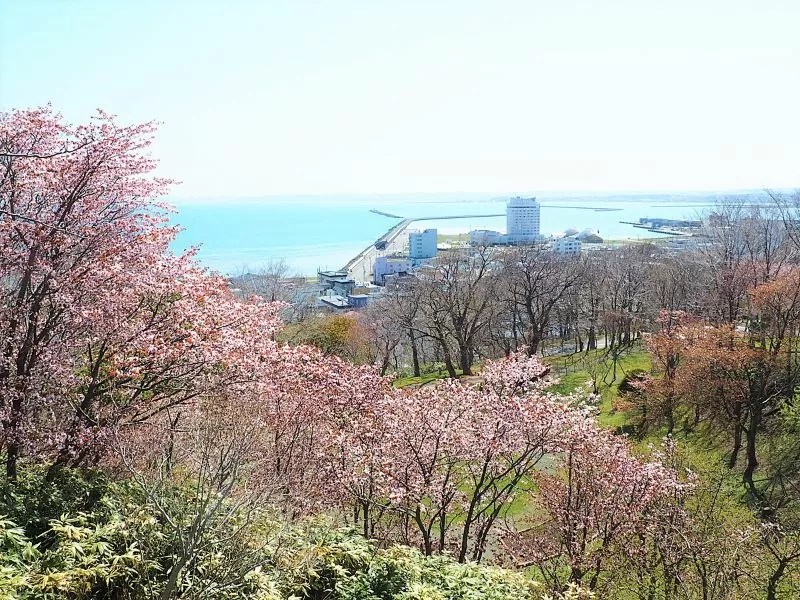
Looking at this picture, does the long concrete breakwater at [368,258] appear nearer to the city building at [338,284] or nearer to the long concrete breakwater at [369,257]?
the long concrete breakwater at [369,257]

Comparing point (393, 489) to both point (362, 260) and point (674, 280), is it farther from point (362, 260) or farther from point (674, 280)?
point (362, 260)

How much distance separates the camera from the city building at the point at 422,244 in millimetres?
146750

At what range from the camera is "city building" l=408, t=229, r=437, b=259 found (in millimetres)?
146750

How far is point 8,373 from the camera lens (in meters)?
8.02

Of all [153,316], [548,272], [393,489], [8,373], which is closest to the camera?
[8,373]

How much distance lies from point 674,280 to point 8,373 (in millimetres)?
36456

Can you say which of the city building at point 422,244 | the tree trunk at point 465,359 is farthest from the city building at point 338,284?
the tree trunk at point 465,359

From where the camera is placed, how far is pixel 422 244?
148 m

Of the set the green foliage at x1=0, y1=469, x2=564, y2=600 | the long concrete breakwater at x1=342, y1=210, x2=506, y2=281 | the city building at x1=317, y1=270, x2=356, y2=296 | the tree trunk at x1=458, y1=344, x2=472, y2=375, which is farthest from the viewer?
the long concrete breakwater at x1=342, y1=210, x2=506, y2=281

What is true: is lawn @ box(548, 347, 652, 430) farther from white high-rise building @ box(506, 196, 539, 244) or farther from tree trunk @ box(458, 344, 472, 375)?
white high-rise building @ box(506, 196, 539, 244)

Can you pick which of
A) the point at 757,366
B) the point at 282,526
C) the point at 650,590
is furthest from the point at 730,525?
the point at 282,526

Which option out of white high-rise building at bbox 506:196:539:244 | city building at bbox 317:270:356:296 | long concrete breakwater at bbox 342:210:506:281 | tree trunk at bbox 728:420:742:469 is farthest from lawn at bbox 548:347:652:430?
white high-rise building at bbox 506:196:539:244

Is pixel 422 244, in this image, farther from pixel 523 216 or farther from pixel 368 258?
pixel 523 216

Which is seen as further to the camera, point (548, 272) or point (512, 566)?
point (548, 272)
